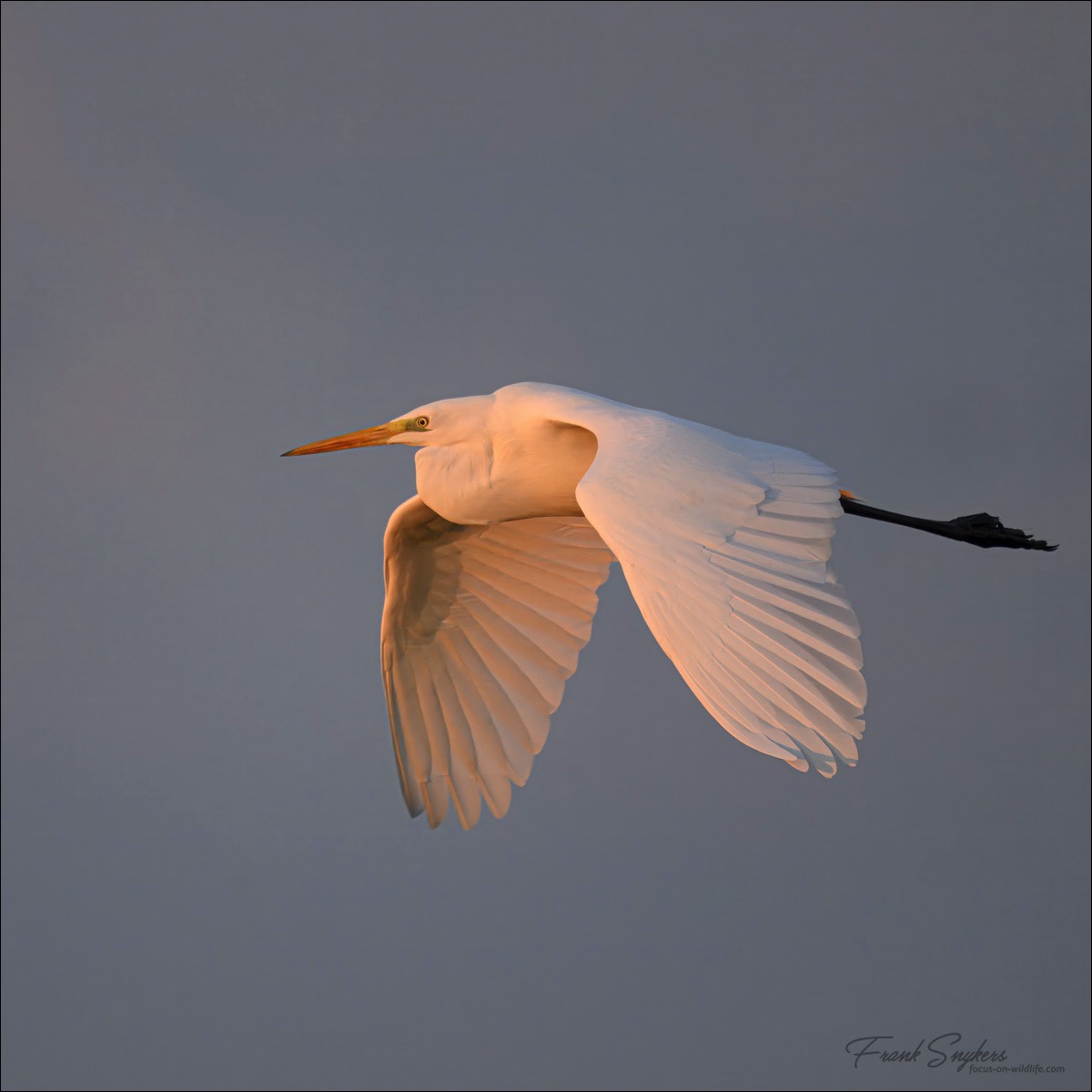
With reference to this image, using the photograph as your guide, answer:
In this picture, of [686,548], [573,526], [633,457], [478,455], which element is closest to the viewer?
[686,548]

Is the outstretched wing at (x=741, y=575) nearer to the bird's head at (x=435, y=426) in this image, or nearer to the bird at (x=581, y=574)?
the bird at (x=581, y=574)

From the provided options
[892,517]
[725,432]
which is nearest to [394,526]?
[725,432]

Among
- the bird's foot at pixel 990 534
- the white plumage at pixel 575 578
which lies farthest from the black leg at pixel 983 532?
the white plumage at pixel 575 578

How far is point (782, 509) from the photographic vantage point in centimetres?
566

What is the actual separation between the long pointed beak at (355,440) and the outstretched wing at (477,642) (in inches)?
15.8

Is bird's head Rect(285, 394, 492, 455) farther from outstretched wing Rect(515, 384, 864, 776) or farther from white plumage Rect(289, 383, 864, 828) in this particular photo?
outstretched wing Rect(515, 384, 864, 776)

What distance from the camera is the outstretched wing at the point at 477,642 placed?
8.27m

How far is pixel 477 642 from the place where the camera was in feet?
28.2

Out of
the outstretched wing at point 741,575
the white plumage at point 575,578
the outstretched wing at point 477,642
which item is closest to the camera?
the outstretched wing at point 741,575

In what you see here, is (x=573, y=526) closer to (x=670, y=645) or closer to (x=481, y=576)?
(x=481, y=576)

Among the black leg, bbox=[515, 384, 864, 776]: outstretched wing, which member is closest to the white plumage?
bbox=[515, 384, 864, 776]: outstretched wing

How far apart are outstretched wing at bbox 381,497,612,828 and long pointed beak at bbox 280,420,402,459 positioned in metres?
0.40

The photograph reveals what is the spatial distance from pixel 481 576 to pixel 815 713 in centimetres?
412

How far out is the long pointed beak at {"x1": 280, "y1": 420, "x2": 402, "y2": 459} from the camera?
788 centimetres
